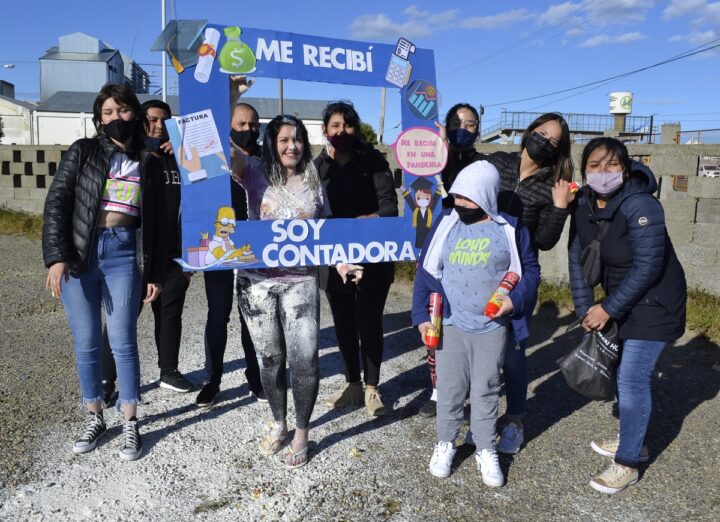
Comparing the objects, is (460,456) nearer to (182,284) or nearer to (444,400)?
(444,400)

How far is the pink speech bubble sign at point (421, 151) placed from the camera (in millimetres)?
3740

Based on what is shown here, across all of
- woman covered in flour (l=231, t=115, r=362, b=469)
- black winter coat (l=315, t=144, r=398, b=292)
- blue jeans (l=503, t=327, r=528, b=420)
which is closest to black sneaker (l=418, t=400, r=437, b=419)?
blue jeans (l=503, t=327, r=528, b=420)

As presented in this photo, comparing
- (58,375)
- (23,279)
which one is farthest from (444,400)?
(23,279)

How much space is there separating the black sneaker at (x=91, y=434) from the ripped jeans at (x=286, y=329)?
1095 mm

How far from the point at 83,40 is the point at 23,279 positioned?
52.8 meters

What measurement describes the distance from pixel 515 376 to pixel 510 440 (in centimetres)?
40

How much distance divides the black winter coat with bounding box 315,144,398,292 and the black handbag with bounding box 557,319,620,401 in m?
1.37

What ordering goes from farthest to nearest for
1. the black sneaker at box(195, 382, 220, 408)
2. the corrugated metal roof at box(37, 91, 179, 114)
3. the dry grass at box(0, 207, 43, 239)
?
the corrugated metal roof at box(37, 91, 179, 114) → the dry grass at box(0, 207, 43, 239) → the black sneaker at box(195, 382, 220, 408)

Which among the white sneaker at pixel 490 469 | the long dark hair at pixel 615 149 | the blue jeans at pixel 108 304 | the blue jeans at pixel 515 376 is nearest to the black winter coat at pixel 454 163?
the long dark hair at pixel 615 149

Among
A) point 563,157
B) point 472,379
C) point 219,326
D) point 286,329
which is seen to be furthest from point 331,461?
point 563,157

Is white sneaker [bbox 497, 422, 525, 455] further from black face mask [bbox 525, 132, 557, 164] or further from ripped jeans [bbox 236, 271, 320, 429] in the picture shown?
black face mask [bbox 525, 132, 557, 164]

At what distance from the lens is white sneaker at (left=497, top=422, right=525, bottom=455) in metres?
3.57

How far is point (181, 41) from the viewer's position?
3027 mm

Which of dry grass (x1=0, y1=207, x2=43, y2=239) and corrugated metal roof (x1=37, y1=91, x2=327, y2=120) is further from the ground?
corrugated metal roof (x1=37, y1=91, x2=327, y2=120)
